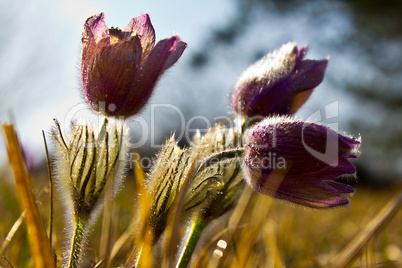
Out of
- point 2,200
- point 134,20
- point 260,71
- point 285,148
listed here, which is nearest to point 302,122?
point 285,148

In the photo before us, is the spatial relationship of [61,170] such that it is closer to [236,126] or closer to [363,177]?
[236,126]

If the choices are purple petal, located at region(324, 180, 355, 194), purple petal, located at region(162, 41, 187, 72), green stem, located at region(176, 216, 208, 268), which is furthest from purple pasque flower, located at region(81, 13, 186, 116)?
purple petal, located at region(324, 180, 355, 194)

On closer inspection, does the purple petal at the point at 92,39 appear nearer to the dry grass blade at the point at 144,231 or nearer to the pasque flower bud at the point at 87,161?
the pasque flower bud at the point at 87,161

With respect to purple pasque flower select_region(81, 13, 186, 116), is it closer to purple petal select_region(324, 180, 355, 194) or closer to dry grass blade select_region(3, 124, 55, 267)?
dry grass blade select_region(3, 124, 55, 267)

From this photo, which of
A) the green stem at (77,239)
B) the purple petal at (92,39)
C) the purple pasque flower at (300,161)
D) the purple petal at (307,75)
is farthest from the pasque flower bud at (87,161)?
the purple petal at (307,75)

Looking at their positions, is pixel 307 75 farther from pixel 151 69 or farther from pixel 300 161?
pixel 151 69

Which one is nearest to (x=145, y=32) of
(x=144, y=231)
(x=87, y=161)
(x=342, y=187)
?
(x=87, y=161)

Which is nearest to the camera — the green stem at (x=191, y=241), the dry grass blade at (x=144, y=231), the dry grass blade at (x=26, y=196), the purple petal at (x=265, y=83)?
the dry grass blade at (x=26, y=196)
